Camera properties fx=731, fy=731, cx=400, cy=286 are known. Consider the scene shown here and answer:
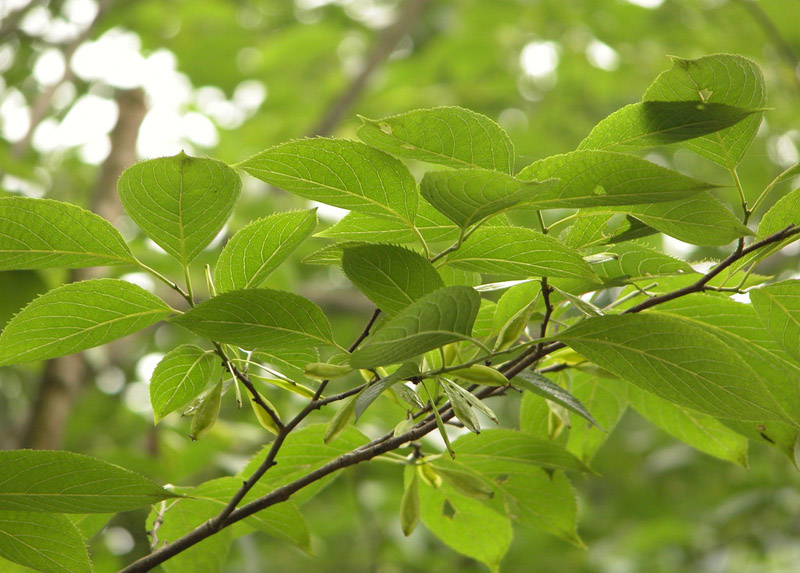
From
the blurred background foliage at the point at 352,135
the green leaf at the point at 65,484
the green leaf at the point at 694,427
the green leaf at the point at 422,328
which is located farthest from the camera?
the blurred background foliage at the point at 352,135

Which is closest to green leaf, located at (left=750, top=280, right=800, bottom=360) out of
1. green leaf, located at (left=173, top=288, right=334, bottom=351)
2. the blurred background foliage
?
green leaf, located at (left=173, top=288, right=334, bottom=351)

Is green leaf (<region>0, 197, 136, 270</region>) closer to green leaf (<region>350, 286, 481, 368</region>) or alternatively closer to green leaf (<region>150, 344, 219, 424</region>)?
green leaf (<region>150, 344, 219, 424</region>)

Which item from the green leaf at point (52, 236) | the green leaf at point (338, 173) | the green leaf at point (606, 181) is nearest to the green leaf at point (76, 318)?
the green leaf at point (52, 236)

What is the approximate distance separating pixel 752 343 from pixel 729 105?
0.23 metres

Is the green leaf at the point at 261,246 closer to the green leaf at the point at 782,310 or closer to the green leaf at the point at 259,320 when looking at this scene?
the green leaf at the point at 259,320

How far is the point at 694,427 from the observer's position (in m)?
0.75

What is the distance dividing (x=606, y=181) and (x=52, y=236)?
14.5 inches

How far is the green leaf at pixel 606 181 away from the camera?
43 centimetres

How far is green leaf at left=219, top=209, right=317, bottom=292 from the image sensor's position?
0.53 m

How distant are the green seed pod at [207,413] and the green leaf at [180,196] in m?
0.11

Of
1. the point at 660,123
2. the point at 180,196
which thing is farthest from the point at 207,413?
the point at 660,123

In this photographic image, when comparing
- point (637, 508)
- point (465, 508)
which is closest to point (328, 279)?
point (637, 508)

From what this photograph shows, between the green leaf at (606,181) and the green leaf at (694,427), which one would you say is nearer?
the green leaf at (606,181)

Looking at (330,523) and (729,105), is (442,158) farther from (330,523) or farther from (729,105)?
(330,523)
